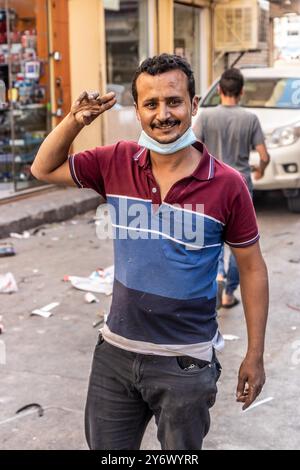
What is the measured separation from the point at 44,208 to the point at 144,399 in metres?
6.98

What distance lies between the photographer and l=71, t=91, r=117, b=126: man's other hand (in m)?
2.35

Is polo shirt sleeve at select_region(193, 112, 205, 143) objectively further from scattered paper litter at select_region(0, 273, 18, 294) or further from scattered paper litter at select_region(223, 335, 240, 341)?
scattered paper litter at select_region(0, 273, 18, 294)

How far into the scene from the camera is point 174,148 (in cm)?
236

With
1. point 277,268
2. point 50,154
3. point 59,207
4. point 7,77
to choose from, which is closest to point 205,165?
point 50,154

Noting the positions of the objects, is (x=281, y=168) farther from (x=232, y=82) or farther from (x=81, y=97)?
(x=81, y=97)

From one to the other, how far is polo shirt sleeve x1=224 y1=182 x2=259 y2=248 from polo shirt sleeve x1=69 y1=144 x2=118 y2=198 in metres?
0.46

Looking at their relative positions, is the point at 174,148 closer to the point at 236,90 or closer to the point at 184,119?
the point at 184,119

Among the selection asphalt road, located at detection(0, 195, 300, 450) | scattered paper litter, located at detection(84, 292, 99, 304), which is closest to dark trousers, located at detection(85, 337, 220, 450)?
asphalt road, located at detection(0, 195, 300, 450)

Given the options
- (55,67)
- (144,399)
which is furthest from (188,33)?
(144,399)

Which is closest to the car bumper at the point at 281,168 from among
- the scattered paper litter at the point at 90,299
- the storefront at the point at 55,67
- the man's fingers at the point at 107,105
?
the storefront at the point at 55,67

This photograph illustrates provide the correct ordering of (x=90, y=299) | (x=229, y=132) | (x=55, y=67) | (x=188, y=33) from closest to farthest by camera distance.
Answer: (x=229, y=132)
(x=90, y=299)
(x=55, y=67)
(x=188, y=33)

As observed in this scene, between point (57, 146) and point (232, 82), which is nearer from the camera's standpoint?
point (57, 146)

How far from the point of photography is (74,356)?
4789 mm

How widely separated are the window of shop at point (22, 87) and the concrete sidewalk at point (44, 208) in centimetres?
37
